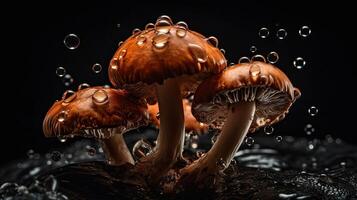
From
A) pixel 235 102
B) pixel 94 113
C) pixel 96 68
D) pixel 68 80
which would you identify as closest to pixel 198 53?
pixel 235 102

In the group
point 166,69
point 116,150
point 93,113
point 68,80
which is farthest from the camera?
point 68,80

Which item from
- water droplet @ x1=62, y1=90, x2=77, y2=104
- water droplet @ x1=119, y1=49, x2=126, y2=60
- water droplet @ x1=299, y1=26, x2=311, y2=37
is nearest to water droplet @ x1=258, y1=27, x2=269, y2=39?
water droplet @ x1=299, y1=26, x2=311, y2=37

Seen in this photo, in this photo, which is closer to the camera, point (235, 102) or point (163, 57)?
point (163, 57)

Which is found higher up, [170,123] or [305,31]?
[305,31]

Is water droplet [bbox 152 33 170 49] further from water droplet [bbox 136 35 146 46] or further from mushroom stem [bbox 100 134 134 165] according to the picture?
mushroom stem [bbox 100 134 134 165]

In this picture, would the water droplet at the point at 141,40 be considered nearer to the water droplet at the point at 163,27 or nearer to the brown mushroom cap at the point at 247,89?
the water droplet at the point at 163,27

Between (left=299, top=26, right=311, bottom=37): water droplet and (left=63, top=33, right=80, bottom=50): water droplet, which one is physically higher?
(left=63, top=33, right=80, bottom=50): water droplet

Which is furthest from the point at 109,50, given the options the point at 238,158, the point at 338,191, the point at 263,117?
the point at 338,191

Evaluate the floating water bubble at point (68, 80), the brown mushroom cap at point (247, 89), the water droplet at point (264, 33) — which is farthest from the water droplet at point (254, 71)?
the floating water bubble at point (68, 80)

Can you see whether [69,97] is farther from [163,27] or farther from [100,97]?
[163,27]
